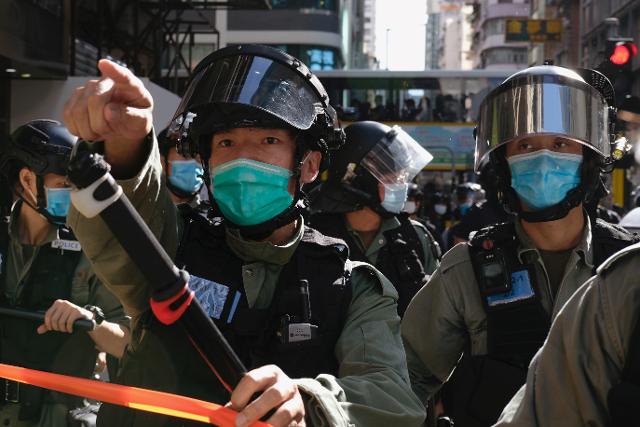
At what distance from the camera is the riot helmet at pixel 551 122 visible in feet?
11.2

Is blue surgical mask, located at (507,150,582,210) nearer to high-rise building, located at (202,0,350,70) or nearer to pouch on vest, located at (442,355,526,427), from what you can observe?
pouch on vest, located at (442,355,526,427)

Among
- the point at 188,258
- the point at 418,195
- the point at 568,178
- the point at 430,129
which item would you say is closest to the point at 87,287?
the point at 188,258

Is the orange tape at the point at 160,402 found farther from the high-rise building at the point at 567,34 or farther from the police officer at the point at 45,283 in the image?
the high-rise building at the point at 567,34

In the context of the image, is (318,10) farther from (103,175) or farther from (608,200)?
(103,175)

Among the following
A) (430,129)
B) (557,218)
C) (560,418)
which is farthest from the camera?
(430,129)

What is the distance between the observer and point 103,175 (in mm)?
1338

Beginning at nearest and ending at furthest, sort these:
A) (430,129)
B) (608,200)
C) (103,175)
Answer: (103,175)
(608,200)
(430,129)

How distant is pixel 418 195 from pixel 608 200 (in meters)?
2.33

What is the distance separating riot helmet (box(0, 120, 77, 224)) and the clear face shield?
5.54ft

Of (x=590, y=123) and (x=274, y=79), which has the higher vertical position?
(x=274, y=79)

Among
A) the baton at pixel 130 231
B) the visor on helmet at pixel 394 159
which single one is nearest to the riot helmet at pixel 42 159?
the visor on helmet at pixel 394 159

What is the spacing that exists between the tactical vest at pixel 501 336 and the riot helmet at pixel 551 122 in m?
0.20

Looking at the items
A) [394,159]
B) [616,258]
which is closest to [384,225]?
[394,159]

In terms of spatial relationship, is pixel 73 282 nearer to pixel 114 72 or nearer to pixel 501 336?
pixel 501 336
